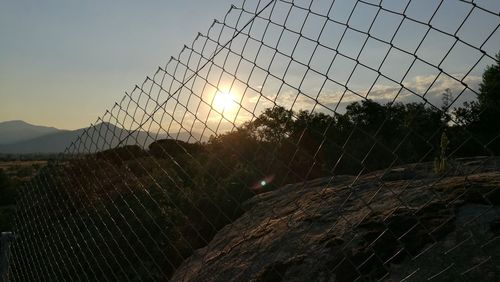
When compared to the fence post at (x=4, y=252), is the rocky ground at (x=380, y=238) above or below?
above

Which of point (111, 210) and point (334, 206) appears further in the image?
point (111, 210)

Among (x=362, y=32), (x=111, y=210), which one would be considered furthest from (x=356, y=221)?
(x=111, y=210)

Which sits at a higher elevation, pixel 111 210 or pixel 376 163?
pixel 376 163

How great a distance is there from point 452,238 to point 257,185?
4.16 metres

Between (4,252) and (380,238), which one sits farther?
(4,252)

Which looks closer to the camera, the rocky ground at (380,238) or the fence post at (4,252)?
the rocky ground at (380,238)

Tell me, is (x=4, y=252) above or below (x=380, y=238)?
below

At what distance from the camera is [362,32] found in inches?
81.0

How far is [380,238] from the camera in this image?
2609 millimetres

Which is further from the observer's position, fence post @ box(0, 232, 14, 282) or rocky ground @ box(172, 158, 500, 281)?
fence post @ box(0, 232, 14, 282)

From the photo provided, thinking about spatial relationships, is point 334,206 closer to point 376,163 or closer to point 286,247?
point 286,247

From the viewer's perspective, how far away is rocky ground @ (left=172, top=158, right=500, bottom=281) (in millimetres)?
2242

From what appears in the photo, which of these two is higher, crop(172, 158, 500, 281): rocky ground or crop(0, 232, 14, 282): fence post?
crop(172, 158, 500, 281): rocky ground

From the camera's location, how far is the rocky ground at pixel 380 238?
224 centimetres
